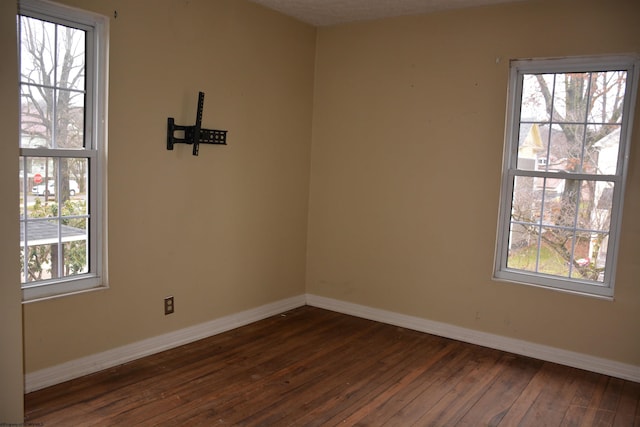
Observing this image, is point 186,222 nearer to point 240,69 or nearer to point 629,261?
point 240,69

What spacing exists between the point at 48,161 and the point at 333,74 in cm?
258

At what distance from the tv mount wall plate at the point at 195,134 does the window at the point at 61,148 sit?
18.6 inches

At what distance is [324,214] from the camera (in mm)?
5020

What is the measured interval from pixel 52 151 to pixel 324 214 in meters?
2.49

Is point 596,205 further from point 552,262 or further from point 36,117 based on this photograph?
point 36,117

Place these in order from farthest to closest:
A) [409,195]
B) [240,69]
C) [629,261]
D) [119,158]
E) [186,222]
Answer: [409,195]
[240,69]
[186,222]
[629,261]
[119,158]

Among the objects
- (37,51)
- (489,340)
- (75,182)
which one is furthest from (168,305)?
(489,340)

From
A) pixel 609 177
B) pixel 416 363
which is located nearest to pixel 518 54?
pixel 609 177

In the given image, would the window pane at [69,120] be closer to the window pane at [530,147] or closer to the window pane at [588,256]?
the window pane at [530,147]

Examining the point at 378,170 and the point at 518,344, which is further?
the point at 378,170

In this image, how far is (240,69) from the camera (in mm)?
4172

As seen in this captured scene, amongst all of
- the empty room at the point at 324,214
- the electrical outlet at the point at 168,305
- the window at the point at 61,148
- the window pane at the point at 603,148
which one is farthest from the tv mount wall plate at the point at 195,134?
the window pane at the point at 603,148

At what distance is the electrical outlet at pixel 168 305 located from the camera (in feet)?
12.5

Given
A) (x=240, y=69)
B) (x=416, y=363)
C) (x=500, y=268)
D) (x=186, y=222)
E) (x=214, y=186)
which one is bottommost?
(x=416, y=363)
